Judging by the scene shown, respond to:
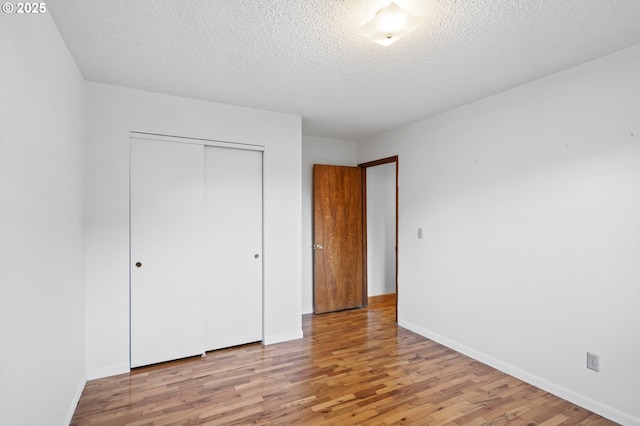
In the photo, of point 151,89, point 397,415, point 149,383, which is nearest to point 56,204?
point 151,89

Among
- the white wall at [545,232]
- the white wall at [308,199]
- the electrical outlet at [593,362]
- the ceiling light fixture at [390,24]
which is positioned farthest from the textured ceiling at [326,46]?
the electrical outlet at [593,362]

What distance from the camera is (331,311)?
4.58m

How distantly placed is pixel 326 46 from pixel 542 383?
3.05 metres

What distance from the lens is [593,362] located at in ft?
7.45

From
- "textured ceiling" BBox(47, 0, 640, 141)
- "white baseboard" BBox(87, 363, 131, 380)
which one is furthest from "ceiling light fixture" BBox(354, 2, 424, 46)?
"white baseboard" BBox(87, 363, 131, 380)

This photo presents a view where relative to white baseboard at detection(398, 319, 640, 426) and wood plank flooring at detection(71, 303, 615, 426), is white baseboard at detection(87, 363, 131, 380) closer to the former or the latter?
wood plank flooring at detection(71, 303, 615, 426)

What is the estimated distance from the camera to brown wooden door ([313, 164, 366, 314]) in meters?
4.49

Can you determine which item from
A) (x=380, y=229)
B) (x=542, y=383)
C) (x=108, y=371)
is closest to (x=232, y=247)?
(x=108, y=371)

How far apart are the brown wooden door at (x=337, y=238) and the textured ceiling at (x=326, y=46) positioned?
1.64 m

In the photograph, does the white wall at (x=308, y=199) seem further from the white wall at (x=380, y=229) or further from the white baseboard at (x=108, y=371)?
the white baseboard at (x=108, y=371)

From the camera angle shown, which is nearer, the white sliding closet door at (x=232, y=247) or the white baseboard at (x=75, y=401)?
the white baseboard at (x=75, y=401)

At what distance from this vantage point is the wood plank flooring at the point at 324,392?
2.17m

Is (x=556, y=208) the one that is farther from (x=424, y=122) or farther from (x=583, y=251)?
(x=424, y=122)

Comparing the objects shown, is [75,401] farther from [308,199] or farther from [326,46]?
[308,199]
